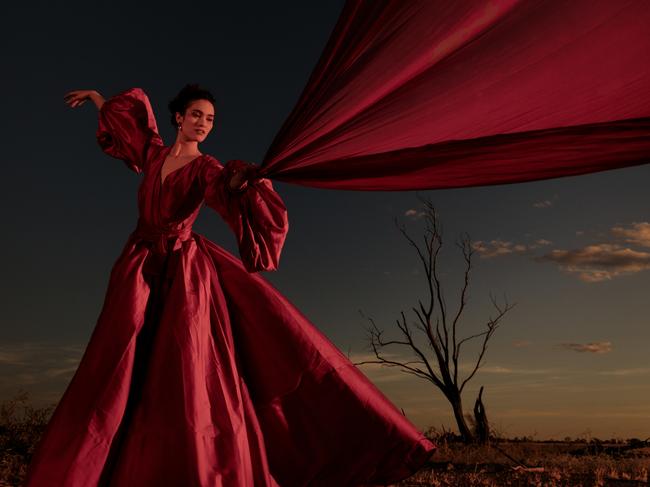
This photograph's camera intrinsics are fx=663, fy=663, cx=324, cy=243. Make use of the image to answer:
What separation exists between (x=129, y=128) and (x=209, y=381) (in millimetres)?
1524

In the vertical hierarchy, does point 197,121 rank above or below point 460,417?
above

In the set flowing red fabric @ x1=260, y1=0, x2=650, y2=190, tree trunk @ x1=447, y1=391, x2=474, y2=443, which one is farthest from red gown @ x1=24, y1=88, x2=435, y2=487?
tree trunk @ x1=447, y1=391, x2=474, y2=443

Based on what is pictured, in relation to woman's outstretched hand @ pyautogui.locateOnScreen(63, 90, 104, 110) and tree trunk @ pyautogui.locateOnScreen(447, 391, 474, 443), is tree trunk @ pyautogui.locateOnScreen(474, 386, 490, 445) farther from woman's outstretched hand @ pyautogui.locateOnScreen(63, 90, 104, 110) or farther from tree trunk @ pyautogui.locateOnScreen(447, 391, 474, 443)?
woman's outstretched hand @ pyautogui.locateOnScreen(63, 90, 104, 110)

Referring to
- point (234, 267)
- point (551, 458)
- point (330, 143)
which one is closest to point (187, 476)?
point (234, 267)

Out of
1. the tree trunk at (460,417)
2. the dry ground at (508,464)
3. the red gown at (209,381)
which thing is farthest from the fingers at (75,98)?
the tree trunk at (460,417)

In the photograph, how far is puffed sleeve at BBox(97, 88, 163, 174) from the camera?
3521 millimetres

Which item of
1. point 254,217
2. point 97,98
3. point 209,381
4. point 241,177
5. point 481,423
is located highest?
point 97,98

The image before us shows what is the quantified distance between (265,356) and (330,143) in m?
1.05

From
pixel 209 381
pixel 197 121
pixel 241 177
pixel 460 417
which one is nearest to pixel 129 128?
pixel 197 121

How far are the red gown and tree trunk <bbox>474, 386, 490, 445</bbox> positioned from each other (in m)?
4.61

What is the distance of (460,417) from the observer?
7477 mm

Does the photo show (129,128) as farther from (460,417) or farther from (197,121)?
(460,417)

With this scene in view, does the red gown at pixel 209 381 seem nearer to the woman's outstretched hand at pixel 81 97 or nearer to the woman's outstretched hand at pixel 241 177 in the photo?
the woman's outstretched hand at pixel 241 177

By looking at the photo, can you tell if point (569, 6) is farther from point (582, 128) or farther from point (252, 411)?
point (252, 411)
